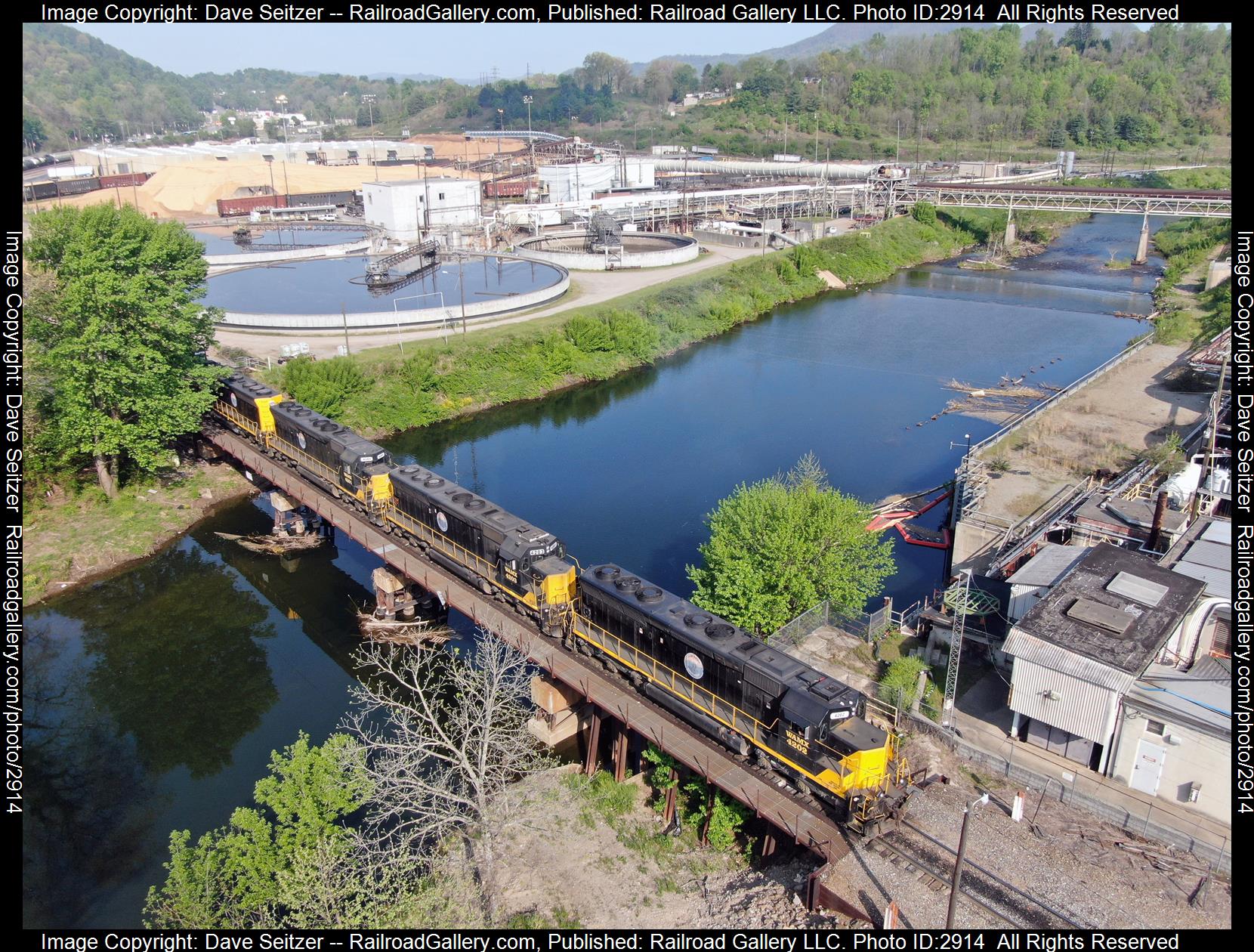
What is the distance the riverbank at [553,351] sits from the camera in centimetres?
5897

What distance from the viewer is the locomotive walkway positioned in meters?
21.5

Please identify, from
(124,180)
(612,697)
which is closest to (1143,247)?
(612,697)

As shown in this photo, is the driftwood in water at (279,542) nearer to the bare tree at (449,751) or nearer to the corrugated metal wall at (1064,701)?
the bare tree at (449,751)

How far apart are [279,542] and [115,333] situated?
41.6ft

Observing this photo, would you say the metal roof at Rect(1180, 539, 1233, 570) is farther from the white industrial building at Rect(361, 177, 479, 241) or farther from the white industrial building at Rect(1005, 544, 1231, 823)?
the white industrial building at Rect(361, 177, 479, 241)

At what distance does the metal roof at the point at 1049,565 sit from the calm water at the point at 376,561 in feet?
27.8

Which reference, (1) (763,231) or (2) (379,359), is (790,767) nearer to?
(2) (379,359)

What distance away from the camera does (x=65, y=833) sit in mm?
26578

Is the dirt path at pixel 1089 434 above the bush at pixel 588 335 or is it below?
below

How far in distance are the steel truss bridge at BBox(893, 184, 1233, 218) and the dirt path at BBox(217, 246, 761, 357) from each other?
40.9m

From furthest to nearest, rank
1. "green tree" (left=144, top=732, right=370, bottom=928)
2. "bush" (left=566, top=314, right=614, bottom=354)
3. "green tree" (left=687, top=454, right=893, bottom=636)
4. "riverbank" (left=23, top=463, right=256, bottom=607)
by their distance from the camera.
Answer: "bush" (left=566, top=314, right=614, bottom=354) < "riverbank" (left=23, top=463, right=256, bottom=607) < "green tree" (left=687, top=454, right=893, bottom=636) < "green tree" (left=144, top=732, right=370, bottom=928)

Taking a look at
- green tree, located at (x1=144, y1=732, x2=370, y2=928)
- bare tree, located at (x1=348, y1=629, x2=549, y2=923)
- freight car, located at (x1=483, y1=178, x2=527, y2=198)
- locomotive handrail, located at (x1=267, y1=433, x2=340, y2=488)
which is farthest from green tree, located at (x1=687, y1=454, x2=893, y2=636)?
freight car, located at (x1=483, y1=178, x2=527, y2=198)

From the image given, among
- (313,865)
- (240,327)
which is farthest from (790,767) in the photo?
(240,327)

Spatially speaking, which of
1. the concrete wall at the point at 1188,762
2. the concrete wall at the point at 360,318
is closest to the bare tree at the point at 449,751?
the concrete wall at the point at 1188,762
